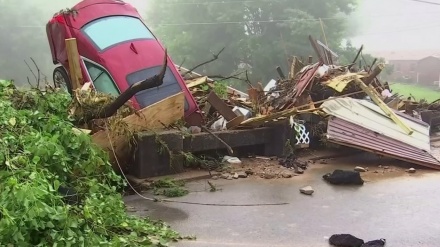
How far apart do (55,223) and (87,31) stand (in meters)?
5.29

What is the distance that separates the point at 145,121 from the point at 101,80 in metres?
1.47

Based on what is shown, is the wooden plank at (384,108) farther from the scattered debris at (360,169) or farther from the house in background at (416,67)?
the house in background at (416,67)

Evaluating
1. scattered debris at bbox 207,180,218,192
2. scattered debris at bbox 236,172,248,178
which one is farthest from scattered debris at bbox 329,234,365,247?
scattered debris at bbox 236,172,248,178

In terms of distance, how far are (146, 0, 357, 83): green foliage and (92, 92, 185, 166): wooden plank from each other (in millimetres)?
21556

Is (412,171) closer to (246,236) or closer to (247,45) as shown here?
(246,236)

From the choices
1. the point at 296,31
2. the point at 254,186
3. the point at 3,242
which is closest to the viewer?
the point at 3,242

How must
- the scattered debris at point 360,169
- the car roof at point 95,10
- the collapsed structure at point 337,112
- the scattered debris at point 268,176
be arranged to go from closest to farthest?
the scattered debris at point 268,176, the scattered debris at point 360,169, the collapsed structure at point 337,112, the car roof at point 95,10

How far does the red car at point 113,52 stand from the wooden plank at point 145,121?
1.85 ft

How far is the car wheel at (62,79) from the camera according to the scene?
784cm

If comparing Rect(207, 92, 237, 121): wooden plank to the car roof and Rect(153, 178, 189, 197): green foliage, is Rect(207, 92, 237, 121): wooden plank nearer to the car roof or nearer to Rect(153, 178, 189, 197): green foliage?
Rect(153, 178, 189, 197): green foliage

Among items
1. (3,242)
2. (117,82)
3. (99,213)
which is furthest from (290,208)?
(117,82)

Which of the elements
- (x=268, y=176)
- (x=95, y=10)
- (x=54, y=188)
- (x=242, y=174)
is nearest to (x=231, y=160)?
(x=242, y=174)

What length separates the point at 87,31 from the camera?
8000mm

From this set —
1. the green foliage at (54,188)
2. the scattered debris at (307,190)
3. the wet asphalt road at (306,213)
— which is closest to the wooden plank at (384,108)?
the wet asphalt road at (306,213)
